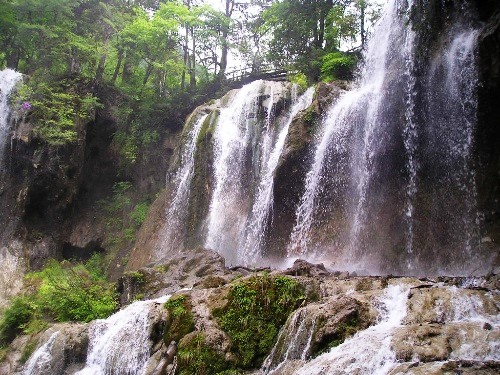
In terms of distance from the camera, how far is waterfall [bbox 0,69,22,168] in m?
21.7

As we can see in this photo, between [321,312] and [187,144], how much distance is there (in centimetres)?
1552

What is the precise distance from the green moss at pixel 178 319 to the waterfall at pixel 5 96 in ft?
53.0

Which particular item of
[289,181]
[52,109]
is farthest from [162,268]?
[52,109]

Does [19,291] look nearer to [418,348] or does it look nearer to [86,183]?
[86,183]

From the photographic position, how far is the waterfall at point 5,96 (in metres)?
21.7

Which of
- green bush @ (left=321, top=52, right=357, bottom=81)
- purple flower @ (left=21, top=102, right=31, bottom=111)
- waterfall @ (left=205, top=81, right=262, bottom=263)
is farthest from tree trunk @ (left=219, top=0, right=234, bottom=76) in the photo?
purple flower @ (left=21, top=102, right=31, bottom=111)

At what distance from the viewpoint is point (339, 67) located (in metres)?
20.1

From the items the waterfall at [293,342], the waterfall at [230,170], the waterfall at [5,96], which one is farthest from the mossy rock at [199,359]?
the waterfall at [5,96]

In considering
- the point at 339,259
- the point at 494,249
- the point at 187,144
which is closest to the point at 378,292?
the point at 494,249

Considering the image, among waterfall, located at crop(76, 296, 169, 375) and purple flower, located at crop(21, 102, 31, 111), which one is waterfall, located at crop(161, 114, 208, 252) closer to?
purple flower, located at crop(21, 102, 31, 111)

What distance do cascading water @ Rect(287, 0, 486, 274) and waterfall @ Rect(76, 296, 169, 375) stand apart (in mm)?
6757

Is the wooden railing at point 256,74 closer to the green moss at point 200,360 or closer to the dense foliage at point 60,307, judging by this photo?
the dense foliage at point 60,307

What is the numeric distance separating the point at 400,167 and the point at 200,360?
898 centimetres

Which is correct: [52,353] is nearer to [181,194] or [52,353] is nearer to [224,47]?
[181,194]
